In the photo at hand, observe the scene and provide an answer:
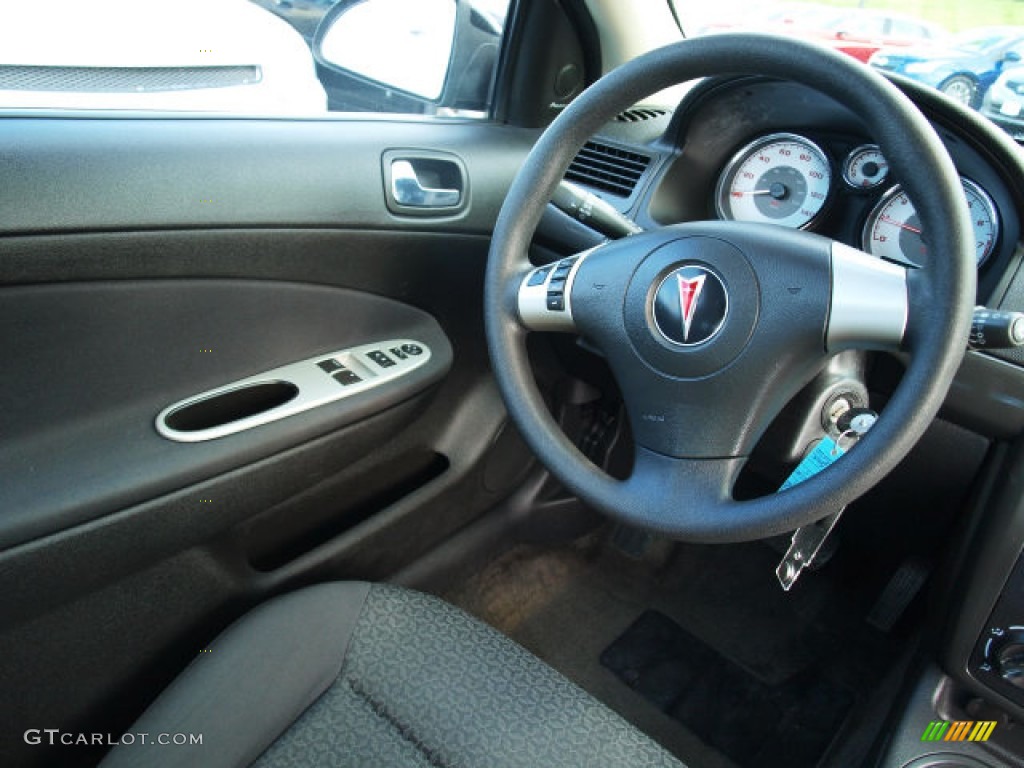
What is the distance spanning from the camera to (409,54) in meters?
1.63

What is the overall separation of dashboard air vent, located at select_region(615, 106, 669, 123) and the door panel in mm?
279

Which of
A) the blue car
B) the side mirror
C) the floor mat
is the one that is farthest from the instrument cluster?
the floor mat

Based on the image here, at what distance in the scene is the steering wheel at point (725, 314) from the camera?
2.57 feet

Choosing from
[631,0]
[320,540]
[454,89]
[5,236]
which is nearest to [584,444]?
[320,540]

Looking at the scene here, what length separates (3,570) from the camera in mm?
949

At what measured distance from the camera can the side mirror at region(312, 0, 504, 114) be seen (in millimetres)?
1528

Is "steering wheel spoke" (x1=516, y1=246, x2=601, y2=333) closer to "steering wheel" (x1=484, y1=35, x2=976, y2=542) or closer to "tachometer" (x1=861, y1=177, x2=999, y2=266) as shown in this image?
"steering wheel" (x1=484, y1=35, x2=976, y2=542)

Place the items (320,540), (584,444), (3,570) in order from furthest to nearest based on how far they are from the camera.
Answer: (584,444)
(320,540)
(3,570)

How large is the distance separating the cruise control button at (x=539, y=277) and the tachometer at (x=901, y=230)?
0.50 metres

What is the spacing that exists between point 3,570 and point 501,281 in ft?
2.25

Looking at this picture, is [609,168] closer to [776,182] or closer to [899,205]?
[776,182]

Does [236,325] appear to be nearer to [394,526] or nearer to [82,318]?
[82,318]

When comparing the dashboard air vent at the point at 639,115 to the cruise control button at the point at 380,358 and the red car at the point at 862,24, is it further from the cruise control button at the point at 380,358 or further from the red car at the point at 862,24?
the cruise control button at the point at 380,358

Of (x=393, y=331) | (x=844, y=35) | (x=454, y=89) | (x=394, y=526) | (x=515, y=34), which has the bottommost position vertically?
(x=394, y=526)
